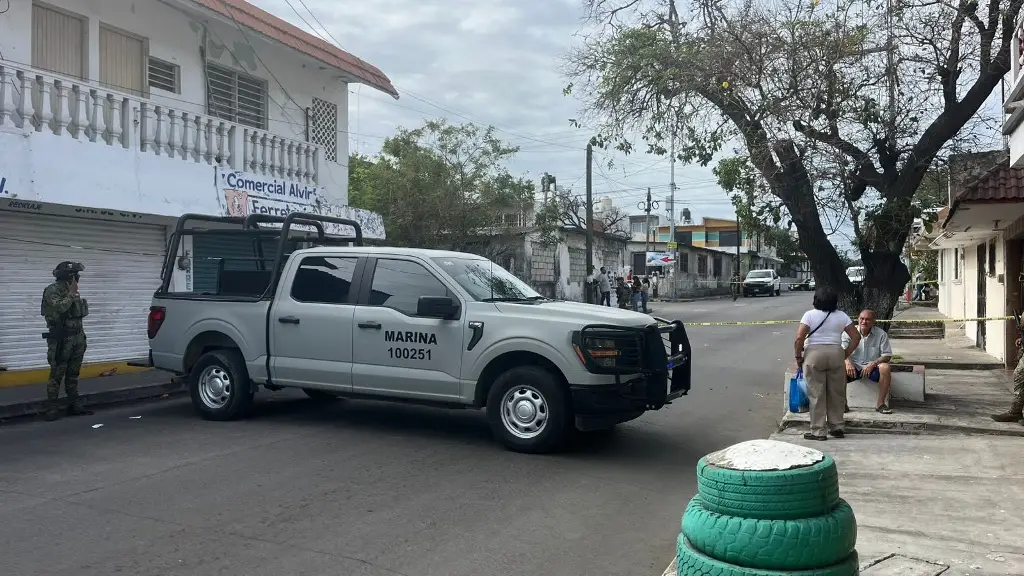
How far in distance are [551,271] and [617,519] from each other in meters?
28.8

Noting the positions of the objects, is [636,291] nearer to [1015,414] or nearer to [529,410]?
[1015,414]

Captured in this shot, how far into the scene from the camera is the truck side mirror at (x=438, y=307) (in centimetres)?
736

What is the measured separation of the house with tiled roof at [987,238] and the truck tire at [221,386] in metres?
8.46

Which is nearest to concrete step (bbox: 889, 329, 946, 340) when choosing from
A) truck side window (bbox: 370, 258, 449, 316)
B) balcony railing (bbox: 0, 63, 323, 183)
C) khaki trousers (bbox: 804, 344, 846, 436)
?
khaki trousers (bbox: 804, 344, 846, 436)

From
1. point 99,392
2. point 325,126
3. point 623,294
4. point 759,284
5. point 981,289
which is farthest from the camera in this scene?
point 759,284

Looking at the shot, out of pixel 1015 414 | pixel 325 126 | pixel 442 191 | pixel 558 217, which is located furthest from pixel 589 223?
pixel 1015 414

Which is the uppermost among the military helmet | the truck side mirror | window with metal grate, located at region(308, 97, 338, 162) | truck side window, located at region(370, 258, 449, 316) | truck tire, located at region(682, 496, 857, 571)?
window with metal grate, located at region(308, 97, 338, 162)

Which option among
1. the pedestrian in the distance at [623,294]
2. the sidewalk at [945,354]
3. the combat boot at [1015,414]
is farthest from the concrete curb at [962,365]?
the pedestrian in the distance at [623,294]

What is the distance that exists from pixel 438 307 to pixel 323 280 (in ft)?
5.29

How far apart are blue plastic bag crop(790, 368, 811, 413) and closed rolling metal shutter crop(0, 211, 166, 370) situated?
1047 centimetres

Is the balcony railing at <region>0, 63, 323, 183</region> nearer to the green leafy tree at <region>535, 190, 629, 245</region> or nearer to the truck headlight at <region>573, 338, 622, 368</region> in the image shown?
the truck headlight at <region>573, 338, 622, 368</region>

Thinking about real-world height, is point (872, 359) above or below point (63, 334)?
below

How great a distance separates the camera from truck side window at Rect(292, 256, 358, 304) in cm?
816

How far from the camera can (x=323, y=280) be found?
327 inches
